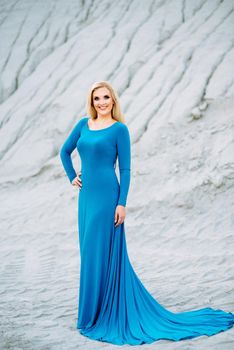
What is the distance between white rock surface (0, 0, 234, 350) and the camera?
15.9 feet

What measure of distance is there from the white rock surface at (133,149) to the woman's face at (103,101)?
1586 millimetres

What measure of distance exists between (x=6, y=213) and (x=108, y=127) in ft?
19.2

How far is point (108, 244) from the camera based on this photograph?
3.53 meters

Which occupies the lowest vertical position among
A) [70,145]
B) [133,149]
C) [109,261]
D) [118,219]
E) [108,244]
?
[109,261]

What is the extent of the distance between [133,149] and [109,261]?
20.5 ft

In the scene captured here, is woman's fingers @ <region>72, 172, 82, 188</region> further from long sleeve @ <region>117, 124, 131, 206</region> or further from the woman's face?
the woman's face

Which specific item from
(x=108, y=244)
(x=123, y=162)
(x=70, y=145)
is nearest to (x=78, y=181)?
(x=70, y=145)

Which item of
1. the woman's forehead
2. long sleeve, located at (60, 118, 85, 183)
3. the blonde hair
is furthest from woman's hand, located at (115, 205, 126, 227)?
the woman's forehead

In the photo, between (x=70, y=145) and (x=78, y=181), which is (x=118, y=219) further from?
(x=70, y=145)

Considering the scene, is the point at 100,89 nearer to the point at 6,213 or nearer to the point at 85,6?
the point at 6,213

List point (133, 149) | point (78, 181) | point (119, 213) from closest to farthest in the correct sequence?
point (119, 213) < point (78, 181) < point (133, 149)

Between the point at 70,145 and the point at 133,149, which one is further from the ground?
the point at 133,149

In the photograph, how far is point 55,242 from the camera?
7742 mm

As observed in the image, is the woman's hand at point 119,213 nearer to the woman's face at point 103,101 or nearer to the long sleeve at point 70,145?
the long sleeve at point 70,145
